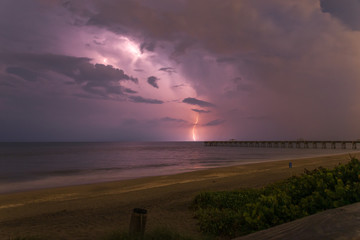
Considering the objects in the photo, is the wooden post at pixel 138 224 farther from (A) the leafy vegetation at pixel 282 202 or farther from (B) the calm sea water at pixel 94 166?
(B) the calm sea water at pixel 94 166

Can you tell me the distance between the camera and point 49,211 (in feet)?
30.7

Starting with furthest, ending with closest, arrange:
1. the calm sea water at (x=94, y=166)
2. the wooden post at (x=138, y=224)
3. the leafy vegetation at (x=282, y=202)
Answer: the calm sea water at (x=94, y=166), the leafy vegetation at (x=282, y=202), the wooden post at (x=138, y=224)

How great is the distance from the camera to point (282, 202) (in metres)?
4.55

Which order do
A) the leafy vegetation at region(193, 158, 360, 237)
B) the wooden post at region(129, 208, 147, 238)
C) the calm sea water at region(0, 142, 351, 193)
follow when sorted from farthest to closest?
1. the calm sea water at region(0, 142, 351, 193)
2. the leafy vegetation at region(193, 158, 360, 237)
3. the wooden post at region(129, 208, 147, 238)

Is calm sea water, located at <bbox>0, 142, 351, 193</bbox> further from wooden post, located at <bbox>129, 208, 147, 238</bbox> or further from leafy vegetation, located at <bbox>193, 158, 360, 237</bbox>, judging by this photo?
wooden post, located at <bbox>129, 208, 147, 238</bbox>

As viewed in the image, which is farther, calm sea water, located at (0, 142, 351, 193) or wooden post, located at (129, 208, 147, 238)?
calm sea water, located at (0, 142, 351, 193)

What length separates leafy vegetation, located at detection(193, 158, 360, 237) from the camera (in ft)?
13.0

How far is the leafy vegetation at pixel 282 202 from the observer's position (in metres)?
3.97

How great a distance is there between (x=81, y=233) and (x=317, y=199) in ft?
19.8

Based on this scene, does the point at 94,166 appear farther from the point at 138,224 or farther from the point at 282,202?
the point at 282,202

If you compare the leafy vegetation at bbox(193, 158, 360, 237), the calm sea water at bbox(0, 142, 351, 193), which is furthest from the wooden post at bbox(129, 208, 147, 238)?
the calm sea water at bbox(0, 142, 351, 193)

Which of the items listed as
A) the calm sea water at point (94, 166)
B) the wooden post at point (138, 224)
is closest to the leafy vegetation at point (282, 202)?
the wooden post at point (138, 224)

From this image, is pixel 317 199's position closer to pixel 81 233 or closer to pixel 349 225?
pixel 349 225

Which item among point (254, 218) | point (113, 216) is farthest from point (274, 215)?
point (113, 216)
